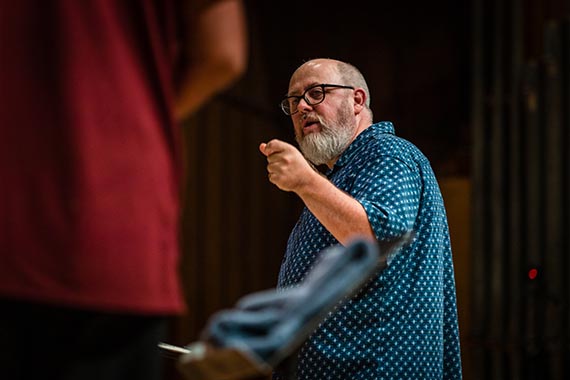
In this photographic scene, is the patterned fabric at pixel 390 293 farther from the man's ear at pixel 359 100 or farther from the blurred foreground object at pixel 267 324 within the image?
the blurred foreground object at pixel 267 324

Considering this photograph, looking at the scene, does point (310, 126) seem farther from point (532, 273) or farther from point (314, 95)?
point (532, 273)

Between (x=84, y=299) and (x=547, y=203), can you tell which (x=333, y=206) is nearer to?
(x=84, y=299)

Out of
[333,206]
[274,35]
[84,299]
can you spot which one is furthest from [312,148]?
[274,35]

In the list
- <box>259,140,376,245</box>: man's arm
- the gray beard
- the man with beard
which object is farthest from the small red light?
<box>259,140,376,245</box>: man's arm

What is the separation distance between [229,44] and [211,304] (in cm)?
473

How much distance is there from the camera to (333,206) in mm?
1683

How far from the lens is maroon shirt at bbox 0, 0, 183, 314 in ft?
2.82

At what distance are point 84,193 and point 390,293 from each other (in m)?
1.20

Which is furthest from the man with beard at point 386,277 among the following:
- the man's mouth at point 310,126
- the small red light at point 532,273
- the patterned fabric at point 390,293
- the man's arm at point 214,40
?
the small red light at point 532,273

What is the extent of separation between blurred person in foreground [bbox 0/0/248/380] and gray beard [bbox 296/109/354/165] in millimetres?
1309

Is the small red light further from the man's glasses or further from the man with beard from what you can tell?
the man's glasses

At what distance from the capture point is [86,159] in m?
0.88

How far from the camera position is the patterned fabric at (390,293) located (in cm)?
192

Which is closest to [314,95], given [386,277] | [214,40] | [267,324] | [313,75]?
[313,75]
